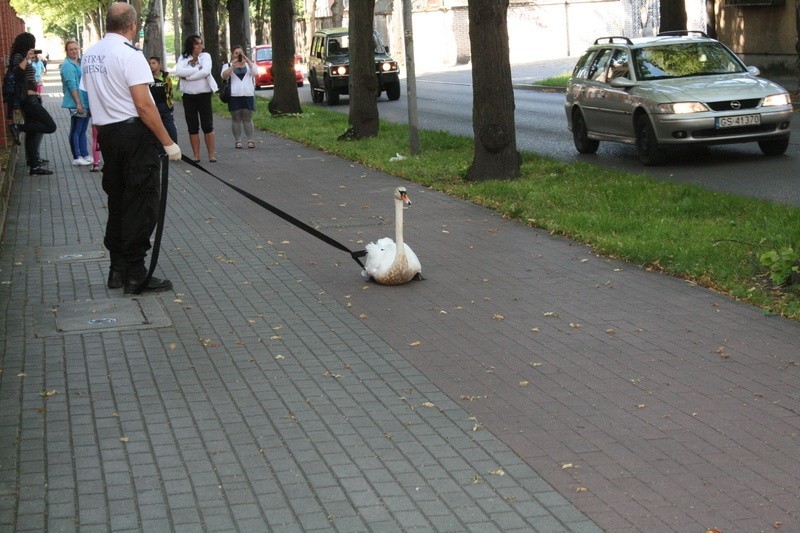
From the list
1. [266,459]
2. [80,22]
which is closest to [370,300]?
[266,459]

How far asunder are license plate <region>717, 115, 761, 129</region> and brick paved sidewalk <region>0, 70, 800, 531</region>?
19.5 feet

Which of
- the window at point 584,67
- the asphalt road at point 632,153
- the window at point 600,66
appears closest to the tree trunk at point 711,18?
the asphalt road at point 632,153

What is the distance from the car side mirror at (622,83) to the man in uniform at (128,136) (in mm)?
9369

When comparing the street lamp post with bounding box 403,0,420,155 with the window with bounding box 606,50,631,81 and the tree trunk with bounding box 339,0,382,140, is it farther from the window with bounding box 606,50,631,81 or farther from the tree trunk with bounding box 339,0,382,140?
the tree trunk with bounding box 339,0,382,140

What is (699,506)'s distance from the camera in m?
5.09

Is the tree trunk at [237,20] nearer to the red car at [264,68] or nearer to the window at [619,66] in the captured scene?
the red car at [264,68]

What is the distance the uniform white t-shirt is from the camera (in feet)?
31.4

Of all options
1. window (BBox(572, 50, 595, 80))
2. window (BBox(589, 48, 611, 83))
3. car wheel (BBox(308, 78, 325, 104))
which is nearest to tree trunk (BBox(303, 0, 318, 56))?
car wheel (BBox(308, 78, 325, 104))

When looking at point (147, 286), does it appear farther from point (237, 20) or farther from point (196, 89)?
point (237, 20)

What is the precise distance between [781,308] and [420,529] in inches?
170

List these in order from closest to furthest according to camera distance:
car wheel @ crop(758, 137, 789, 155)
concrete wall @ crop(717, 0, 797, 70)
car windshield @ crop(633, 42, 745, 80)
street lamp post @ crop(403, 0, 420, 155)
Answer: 1. car wheel @ crop(758, 137, 789, 155)
2. car windshield @ crop(633, 42, 745, 80)
3. street lamp post @ crop(403, 0, 420, 155)
4. concrete wall @ crop(717, 0, 797, 70)

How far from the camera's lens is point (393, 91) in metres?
37.3

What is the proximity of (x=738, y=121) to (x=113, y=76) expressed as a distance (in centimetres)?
967

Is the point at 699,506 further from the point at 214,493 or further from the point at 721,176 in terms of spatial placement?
the point at 721,176
